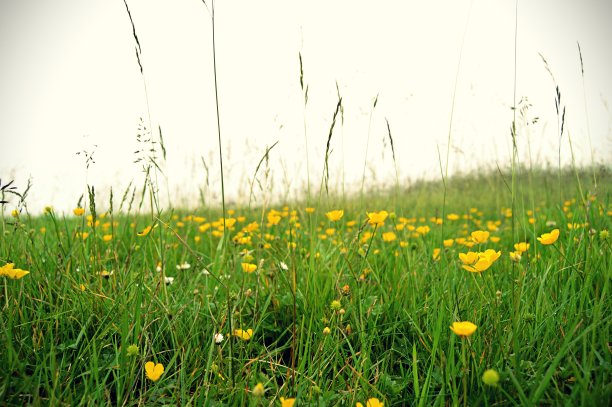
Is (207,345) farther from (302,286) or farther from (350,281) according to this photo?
(350,281)

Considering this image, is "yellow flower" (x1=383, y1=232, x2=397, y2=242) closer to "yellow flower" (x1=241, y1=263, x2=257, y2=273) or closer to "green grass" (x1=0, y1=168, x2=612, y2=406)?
"green grass" (x1=0, y1=168, x2=612, y2=406)

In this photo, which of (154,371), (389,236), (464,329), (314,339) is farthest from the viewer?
(389,236)

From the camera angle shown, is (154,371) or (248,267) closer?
(154,371)

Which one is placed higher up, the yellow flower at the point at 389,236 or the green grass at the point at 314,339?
the yellow flower at the point at 389,236

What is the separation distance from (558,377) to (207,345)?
110 cm

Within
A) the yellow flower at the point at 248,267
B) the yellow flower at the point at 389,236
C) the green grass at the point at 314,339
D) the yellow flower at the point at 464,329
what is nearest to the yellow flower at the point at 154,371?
the green grass at the point at 314,339

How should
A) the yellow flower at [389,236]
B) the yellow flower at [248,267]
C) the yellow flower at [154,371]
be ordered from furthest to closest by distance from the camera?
A: the yellow flower at [389,236] < the yellow flower at [248,267] < the yellow flower at [154,371]

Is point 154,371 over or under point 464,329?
under

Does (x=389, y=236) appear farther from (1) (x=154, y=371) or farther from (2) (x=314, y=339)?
(1) (x=154, y=371)

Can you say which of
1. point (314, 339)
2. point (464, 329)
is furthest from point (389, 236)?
point (464, 329)

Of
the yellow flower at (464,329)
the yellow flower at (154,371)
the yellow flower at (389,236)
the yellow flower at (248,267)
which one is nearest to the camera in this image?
the yellow flower at (464,329)

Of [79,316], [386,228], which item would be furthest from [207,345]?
[386,228]

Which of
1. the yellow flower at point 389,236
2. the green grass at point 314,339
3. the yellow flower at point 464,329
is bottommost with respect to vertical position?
the green grass at point 314,339

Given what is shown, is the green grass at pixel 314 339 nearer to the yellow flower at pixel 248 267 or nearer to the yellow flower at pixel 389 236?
the yellow flower at pixel 248 267
